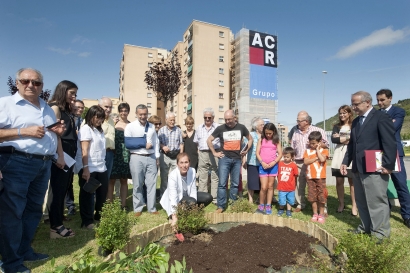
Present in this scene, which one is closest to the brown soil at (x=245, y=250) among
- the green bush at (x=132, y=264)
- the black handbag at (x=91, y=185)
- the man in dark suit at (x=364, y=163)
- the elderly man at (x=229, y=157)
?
the man in dark suit at (x=364, y=163)

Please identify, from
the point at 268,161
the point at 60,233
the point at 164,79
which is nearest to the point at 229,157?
the point at 268,161

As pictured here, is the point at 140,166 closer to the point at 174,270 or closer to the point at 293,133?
the point at 293,133

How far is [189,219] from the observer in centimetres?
379

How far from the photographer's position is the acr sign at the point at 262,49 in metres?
42.1

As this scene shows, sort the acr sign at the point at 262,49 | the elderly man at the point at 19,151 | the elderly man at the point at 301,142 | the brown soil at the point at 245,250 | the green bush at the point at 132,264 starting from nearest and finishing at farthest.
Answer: the green bush at the point at 132,264 < the elderly man at the point at 19,151 < the brown soil at the point at 245,250 < the elderly man at the point at 301,142 < the acr sign at the point at 262,49

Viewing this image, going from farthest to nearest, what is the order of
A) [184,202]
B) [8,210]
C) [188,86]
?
[188,86], [184,202], [8,210]

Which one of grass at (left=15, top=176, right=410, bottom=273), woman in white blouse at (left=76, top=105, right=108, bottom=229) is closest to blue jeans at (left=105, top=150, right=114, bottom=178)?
woman in white blouse at (left=76, top=105, right=108, bottom=229)

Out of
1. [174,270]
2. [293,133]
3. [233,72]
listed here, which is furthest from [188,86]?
[174,270]

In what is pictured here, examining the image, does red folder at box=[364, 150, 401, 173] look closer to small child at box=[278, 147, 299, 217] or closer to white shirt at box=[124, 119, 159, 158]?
small child at box=[278, 147, 299, 217]

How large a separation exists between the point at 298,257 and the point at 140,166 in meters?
3.11

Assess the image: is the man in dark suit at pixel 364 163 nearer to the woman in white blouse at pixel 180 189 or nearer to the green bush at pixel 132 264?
the woman in white blouse at pixel 180 189

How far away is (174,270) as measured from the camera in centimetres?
98

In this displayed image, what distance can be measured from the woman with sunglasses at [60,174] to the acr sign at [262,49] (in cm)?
4041

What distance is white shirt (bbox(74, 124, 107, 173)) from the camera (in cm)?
417
